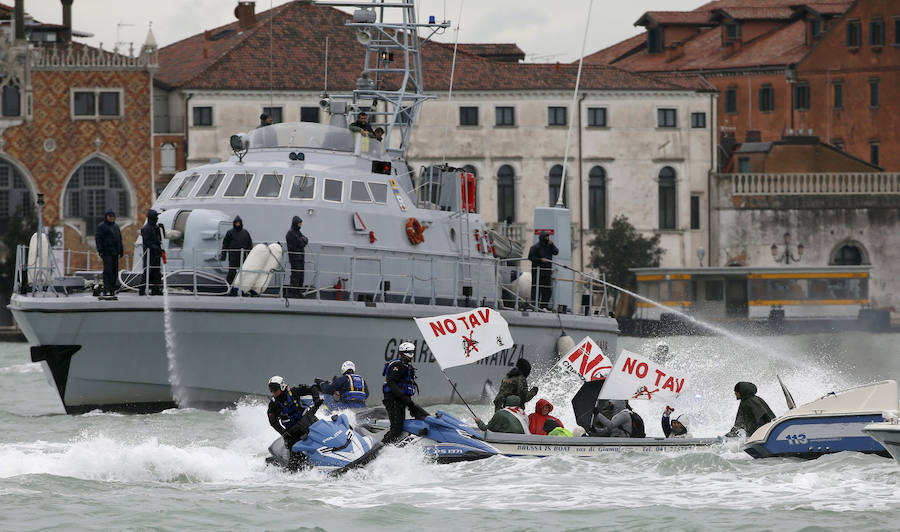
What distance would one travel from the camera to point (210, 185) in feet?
99.6

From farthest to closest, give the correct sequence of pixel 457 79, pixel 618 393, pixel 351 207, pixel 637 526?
1. pixel 457 79
2. pixel 351 207
3. pixel 618 393
4. pixel 637 526

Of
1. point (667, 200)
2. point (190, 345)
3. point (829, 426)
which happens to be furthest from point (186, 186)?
point (667, 200)

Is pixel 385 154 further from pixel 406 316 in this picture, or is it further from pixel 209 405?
pixel 209 405

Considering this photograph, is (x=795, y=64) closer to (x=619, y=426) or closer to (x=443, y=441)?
(x=619, y=426)

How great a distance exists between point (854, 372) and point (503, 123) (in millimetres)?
41323

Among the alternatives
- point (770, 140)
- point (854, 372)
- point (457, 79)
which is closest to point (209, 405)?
point (854, 372)

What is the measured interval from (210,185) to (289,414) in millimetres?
9729

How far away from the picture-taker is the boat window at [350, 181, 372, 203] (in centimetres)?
3052

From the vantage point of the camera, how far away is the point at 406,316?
29.2 meters

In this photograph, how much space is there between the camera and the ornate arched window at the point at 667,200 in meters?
81.4

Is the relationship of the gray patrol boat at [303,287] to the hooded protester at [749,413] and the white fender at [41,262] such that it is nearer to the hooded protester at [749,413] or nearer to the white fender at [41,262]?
the white fender at [41,262]

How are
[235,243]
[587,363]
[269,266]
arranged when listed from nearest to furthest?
[587,363], [269,266], [235,243]

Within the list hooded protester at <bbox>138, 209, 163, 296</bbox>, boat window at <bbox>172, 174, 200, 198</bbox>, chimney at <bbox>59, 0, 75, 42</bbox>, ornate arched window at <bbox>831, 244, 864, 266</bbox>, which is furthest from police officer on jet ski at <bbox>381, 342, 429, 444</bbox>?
ornate arched window at <bbox>831, 244, 864, 266</bbox>

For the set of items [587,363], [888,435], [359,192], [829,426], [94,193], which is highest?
[94,193]
